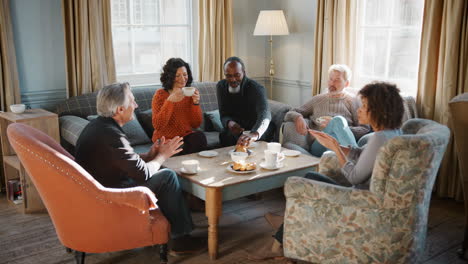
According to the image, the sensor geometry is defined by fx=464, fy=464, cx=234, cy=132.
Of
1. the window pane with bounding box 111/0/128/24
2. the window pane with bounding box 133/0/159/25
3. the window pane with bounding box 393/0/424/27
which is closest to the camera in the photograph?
the window pane with bounding box 393/0/424/27

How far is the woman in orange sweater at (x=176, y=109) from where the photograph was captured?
3.67 metres

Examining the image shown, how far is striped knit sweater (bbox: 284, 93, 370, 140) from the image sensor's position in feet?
13.1

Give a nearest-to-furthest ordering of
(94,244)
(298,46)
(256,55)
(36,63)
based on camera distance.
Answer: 1. (94,244)
2. (36,63)
3. (298,46)
4. (256,55)

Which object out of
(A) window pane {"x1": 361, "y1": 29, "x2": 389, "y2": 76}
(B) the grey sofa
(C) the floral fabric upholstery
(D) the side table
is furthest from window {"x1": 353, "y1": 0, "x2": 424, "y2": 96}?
(D) the side table

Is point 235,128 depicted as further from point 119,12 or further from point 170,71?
point 119,12

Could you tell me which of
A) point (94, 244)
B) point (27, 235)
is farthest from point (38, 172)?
point (27, 235)

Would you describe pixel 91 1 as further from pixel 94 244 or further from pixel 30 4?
pixel 94 244

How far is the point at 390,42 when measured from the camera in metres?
4.38

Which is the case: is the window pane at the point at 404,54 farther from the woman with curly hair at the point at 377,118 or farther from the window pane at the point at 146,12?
the window pane at the point at 146,12

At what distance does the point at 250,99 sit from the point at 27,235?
203 cm

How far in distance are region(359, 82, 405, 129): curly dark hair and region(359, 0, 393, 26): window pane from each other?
219 cm

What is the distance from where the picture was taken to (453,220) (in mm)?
3498

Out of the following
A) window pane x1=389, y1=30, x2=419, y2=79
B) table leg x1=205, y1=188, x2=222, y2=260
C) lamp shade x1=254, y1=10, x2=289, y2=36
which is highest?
lamp shade x1=254, y1=10, x2=289, y2=36

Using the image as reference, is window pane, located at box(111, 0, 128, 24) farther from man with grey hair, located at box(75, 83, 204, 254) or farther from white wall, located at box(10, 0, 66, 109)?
man with grey hair, located at box(75, 83, 204, 254)
